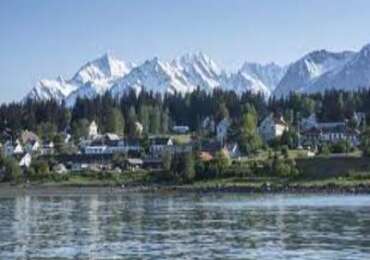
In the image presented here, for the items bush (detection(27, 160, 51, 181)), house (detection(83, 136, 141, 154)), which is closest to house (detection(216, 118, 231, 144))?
house (detection(83, 136, 141, 154))

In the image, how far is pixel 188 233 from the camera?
150 ft

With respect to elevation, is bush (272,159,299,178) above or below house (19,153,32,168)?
below

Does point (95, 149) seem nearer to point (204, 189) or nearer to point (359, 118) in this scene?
point (359, 118)

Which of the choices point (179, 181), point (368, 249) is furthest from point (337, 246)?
point (179, 181)

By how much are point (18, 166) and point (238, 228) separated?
10471cm

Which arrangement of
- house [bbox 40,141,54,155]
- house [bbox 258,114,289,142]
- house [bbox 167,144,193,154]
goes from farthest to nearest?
house [bbox 258,114,289,142] < house [bbox 40,141,54,155] < house [bbox 167,144,193,154]

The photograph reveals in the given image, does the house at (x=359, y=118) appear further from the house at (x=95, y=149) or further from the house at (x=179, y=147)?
the house at (x=95, y=149)

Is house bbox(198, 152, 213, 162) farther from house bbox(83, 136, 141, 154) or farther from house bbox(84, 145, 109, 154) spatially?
house bbox(84, 145, 109, 154)

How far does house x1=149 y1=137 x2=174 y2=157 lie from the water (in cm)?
9947

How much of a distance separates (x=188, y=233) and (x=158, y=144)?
12982 cm

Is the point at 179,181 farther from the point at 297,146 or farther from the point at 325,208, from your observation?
the point at 325,208

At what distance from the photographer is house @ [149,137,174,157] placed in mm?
169250

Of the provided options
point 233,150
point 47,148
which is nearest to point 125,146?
point 47,148

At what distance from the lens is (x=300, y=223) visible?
52.1 metres
